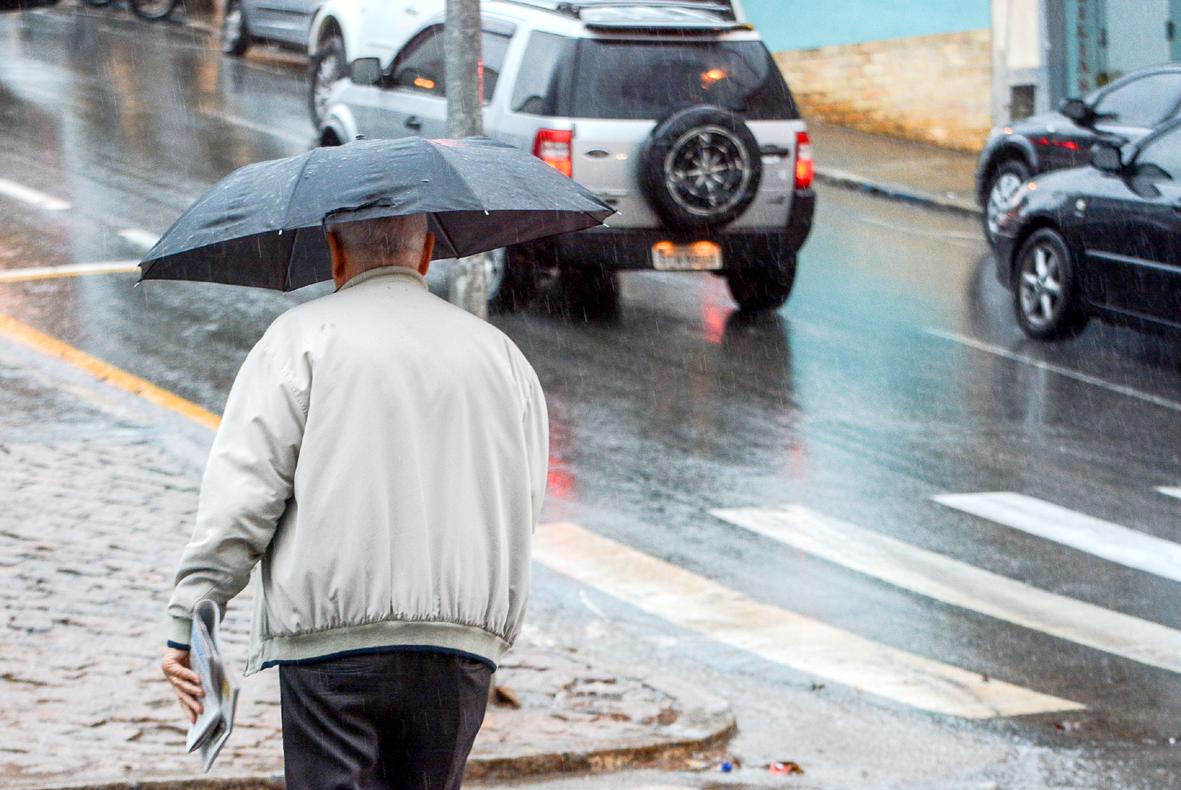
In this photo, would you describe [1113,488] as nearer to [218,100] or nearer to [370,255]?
[370,255]

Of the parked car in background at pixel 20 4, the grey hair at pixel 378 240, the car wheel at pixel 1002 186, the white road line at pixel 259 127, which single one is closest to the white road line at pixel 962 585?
the grey hair at pixel 378 240

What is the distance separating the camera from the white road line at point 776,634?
6742mm

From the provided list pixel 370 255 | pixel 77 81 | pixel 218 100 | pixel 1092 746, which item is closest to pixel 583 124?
pixel 1092 746

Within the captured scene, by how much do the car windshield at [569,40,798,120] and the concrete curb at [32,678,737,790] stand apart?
6485 millimetres

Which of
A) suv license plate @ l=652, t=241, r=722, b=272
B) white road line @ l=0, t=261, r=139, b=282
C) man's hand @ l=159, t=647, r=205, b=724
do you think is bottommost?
white road line @ l=0, t=261, r=139, b=282

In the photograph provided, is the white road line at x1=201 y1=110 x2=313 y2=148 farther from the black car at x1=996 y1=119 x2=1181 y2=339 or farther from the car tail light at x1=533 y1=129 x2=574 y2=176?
the black car at x1=996 y1=119 x2=1181 y2=339

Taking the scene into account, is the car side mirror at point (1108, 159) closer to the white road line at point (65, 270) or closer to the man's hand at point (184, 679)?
the white road line at point (65, 270)

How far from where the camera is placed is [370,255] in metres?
3.64

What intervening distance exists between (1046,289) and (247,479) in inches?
404

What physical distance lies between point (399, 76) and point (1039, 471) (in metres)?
6.11

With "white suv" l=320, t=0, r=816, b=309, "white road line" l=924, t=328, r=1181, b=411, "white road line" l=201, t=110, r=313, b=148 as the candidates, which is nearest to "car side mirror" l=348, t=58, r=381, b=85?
"white suv" l=320, t=0, r=816, b=309

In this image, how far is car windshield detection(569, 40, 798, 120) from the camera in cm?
1205

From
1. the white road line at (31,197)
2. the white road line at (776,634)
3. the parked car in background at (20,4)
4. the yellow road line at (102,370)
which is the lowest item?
the white road line at (776,634)

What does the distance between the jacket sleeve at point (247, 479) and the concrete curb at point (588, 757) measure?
76.7 inches
